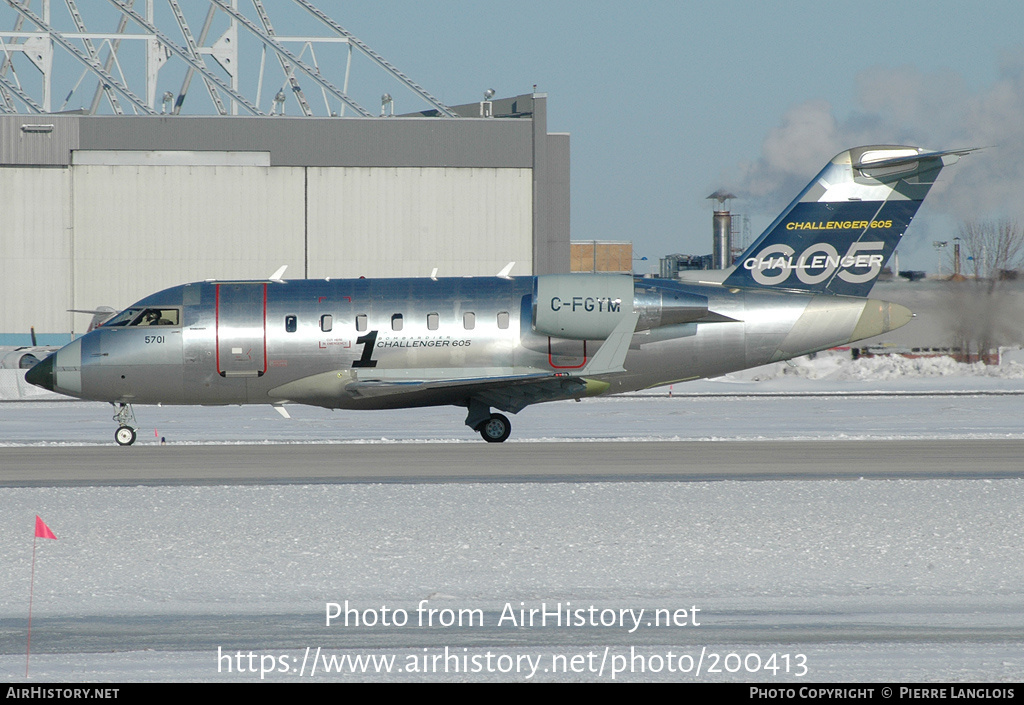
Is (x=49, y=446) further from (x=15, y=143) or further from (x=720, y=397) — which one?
(x=15, y=143)

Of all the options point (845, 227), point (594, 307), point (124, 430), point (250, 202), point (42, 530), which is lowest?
point (124, 430)

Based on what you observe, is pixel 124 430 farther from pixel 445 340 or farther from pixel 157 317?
pixel 445 340

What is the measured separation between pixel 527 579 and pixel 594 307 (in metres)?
14.5

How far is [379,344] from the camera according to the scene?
24859mm

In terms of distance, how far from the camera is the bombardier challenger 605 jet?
24.9 metres

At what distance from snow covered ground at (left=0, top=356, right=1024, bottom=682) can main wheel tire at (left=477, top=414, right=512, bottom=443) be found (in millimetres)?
8174

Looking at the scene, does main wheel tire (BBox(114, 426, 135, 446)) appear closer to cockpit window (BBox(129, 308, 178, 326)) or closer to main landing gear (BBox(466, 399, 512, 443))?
cockpit window (BBox(129, 308, 178, 326))

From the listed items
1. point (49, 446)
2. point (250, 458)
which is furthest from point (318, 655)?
point (49, 446)

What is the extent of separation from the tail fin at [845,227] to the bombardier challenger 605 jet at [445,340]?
21.6 inches

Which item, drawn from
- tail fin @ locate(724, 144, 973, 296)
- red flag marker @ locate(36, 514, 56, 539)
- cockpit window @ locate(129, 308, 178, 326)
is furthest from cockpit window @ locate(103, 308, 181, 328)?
red flag marker @ locate(36, 514, 56, 539)

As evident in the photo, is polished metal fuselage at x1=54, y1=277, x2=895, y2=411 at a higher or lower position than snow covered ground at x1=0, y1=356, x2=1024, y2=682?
higher

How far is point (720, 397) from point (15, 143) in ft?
130

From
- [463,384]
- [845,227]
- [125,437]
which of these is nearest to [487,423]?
[463,384]

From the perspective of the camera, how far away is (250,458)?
2109cm
